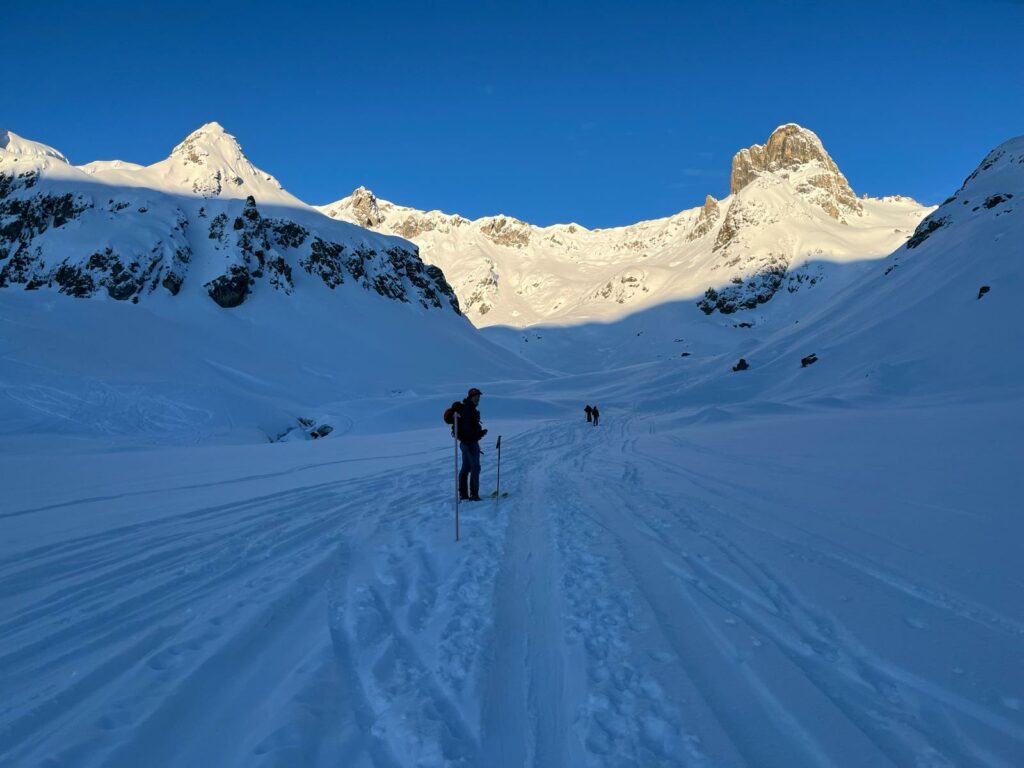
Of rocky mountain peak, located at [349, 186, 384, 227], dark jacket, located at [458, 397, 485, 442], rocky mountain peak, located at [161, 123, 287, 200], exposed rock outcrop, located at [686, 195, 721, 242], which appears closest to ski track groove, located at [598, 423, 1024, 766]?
dark jacket, located at [458, 397, 485, 442]

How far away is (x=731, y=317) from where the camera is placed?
10775 centimetres

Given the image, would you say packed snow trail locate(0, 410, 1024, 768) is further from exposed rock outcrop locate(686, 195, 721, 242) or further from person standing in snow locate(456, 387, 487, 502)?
exposed rock outcrop locate(686, 195, 721, 242)

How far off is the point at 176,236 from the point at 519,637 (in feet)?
216

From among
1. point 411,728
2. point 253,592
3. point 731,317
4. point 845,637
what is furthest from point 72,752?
point 731,317

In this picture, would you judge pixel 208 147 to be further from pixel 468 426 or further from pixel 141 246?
pixel 468 426

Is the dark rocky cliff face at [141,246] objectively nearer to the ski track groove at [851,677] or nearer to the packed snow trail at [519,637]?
the packed snow trail at [519,637]

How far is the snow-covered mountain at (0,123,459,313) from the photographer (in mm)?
51719

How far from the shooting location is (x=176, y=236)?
56781 millimetres

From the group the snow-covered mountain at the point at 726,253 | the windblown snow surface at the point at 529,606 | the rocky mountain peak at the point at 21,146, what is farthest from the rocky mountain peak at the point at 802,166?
the windblown snow surface at the point at 529,606

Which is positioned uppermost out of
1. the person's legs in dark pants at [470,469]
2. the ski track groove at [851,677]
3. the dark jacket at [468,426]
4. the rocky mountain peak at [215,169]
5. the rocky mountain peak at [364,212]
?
the rocky mountain peak at [364,212]

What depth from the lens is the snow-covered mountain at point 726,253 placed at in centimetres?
11588

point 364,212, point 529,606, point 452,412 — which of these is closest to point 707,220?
point 364,212

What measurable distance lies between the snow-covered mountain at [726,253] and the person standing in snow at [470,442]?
11180cm

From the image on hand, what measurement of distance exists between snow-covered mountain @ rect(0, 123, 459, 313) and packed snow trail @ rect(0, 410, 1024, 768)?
53.7 m
